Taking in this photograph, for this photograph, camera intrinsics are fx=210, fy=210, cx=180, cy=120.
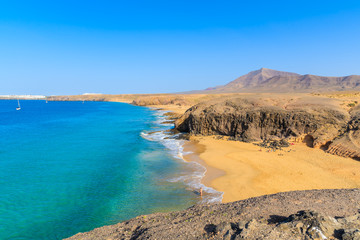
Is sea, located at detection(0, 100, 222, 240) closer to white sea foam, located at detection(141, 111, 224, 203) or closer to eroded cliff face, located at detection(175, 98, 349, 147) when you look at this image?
white sea foam, located at detection(141, 111, 224, 203)

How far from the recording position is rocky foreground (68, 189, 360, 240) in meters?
7.33

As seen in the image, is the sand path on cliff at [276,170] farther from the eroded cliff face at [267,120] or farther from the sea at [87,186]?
the eroded cliff face at [267,120]

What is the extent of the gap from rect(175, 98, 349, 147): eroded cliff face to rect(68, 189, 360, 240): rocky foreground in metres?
16.5

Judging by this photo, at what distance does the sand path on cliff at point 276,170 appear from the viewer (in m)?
15.6

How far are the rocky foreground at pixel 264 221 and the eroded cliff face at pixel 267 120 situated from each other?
16483 mm

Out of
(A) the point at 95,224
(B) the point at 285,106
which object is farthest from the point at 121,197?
(B) the point at 285,106

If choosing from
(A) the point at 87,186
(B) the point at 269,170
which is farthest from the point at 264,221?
(A) the point at 87,186

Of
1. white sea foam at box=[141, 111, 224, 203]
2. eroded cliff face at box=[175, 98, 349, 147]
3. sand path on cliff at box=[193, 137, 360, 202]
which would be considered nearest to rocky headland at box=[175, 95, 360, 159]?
eroded cliff face at box=[175, 98, 349, 147]

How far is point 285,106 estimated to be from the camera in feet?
103

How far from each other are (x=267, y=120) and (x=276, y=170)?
12123 mm

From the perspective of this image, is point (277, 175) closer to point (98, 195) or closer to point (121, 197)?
point (121, 197)

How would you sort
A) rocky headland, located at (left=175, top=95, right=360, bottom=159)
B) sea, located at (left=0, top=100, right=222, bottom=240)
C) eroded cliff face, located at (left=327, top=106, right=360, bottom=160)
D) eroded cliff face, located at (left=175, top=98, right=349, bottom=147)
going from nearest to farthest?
sea, located at (left=0, top=100, right=222, bottom=240)
eroded cliff face, located at (left=327, top=106, right=360, bottom=160)
rocky headland, located at (left=175, top=95, right=360, bottom=159)
eroded cliff face, located at (left=175, top=98, right=349, bottom=147)

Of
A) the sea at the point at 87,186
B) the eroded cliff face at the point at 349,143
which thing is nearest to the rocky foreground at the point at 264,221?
the sea at the point at 87,186

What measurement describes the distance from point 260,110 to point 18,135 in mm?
43019
